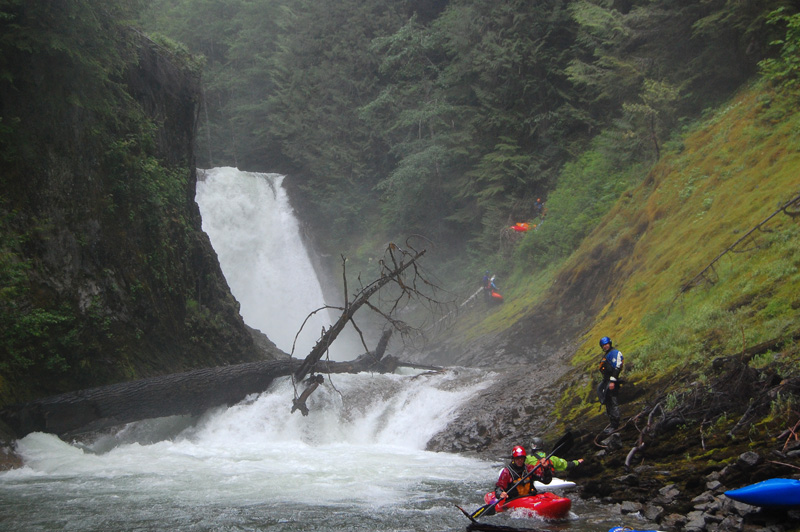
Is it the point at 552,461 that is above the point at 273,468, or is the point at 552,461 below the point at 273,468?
above

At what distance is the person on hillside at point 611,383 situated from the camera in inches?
335

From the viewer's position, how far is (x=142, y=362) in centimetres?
1257

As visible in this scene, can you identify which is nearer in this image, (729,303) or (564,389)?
(729,303)

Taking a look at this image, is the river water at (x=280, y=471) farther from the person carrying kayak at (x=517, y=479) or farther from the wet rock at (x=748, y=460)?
the wet rock at (x=748, y=460)

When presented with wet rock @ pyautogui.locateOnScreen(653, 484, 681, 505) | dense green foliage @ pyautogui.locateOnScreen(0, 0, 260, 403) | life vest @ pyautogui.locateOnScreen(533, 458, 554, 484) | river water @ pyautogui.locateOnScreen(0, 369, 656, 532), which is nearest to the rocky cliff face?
dense green foliage @ pyautogui.locateOnScreen(0, 0, 260, 403)

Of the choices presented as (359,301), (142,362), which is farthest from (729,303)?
(142,362)

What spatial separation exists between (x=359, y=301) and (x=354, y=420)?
2.74 m

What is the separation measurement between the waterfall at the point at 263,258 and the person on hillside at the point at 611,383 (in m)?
20.4

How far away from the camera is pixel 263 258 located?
96.6 ft

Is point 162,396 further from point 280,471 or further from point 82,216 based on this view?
point 82,216

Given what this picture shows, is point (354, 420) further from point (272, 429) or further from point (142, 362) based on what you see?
point (142, 362)

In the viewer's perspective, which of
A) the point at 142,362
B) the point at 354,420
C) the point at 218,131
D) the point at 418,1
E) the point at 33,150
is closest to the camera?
the point at 33,150

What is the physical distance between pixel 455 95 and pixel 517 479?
2335 cm

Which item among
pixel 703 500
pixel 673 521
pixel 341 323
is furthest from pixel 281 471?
pixel 703 500
